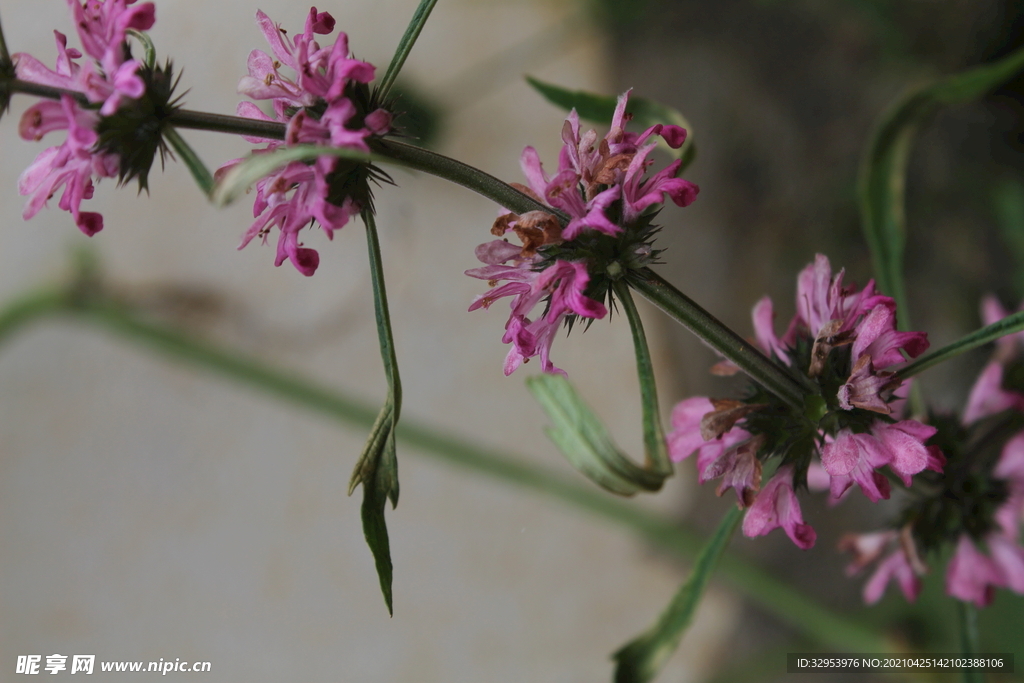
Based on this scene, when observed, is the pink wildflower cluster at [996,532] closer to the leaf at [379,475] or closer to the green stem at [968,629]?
the green stem at [968,629]

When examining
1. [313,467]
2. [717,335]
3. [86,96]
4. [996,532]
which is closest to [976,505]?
[996,532]

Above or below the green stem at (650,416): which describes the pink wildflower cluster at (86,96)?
above

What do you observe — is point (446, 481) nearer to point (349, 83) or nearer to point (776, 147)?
point (776, 147)

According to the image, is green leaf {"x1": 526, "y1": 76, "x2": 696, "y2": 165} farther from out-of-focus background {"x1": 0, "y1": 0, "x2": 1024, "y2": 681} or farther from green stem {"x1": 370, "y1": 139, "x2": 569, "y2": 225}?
out-of-focus background {"x1": 0, "y1": 0, "x2": 1024, "y2": 681}

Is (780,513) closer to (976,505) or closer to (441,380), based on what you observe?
(976,505)

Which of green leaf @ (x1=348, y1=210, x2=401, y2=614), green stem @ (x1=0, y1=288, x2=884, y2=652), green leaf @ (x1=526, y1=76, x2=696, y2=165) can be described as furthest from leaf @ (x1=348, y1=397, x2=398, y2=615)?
green stem @ (x1=0, y1=288, x2=884, y2=652)

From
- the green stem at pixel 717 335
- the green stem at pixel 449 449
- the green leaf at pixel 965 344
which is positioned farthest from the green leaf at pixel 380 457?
the green stem at pixel 449 449
